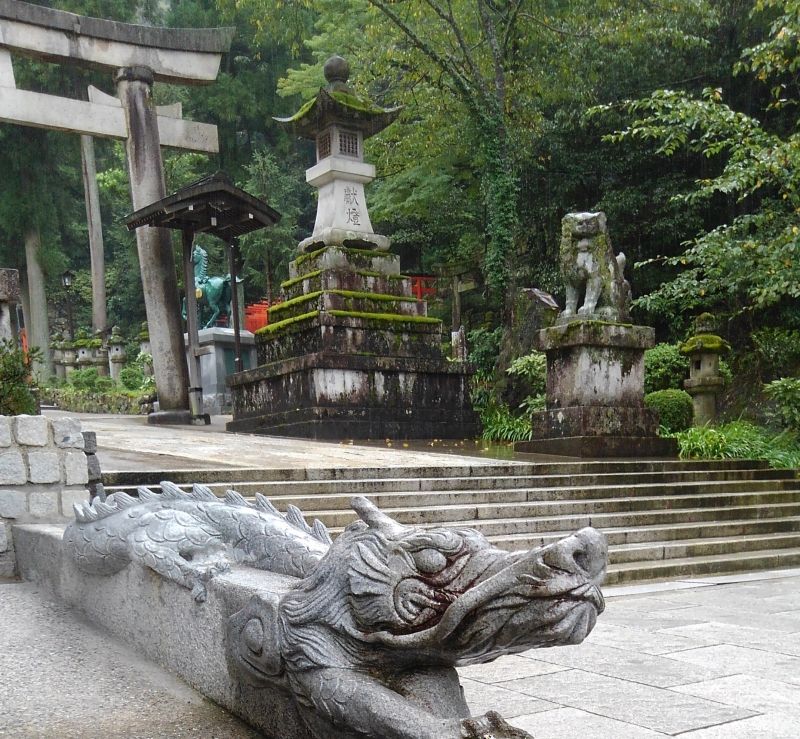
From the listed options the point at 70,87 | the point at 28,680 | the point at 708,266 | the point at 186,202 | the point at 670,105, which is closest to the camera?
the point at 28,680

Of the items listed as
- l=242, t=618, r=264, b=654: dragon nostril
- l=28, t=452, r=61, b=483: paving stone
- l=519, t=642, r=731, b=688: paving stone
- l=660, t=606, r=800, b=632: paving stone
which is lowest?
l=660, t=606, r=800, b=632: paving stone

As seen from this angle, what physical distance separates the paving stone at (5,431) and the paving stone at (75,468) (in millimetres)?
324

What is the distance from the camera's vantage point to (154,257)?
15.1 m

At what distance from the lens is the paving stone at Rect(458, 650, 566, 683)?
3.42 meters

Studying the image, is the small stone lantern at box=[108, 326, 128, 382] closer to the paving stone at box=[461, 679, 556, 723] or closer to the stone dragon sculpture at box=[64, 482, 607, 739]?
the paving stone at box=[461, 679, 556, 723]

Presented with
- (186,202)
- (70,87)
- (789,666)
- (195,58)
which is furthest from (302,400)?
(70,87)

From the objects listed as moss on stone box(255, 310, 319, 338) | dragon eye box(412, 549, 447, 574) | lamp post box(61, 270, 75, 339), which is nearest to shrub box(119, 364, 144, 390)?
lamp post box(61, 270, 75, 339)

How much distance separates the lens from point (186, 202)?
1355 cm

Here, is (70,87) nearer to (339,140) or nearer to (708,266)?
(339,140)

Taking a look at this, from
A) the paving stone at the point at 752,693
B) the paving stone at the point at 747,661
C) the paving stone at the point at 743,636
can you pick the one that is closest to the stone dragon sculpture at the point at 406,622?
the paving stone at the point at 752,693

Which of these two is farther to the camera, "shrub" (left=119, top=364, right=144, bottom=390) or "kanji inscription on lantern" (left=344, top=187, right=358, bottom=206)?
"shrub" (left=119, top=364, right=144, bottom=390)

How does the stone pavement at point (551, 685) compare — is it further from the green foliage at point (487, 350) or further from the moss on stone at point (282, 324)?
the green foliage at point (487, 350)

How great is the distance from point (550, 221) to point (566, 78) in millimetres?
4429

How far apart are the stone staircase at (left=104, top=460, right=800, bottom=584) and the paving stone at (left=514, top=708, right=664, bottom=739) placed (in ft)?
10.8
